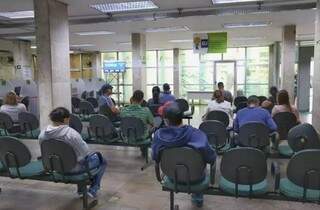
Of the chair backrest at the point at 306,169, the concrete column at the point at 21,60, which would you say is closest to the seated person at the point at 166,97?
the chair backrest at the point at 306,169

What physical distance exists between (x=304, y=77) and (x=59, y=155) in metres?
11.6

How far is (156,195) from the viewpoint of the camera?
3633 mm

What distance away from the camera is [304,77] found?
40.4ft

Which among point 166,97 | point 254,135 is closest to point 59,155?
point 254,135

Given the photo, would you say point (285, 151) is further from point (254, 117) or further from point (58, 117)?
point (58, 117)

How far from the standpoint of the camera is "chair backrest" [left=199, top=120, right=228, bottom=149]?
13.2 ft

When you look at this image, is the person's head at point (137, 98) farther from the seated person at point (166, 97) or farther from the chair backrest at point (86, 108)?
the chair backrest at point (86, 108)

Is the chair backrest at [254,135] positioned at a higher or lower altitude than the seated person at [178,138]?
lower

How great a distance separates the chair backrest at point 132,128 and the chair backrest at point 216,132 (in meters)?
0.90

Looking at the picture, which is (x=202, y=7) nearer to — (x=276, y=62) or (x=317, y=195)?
(x=317, y=195)

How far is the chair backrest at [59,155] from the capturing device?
9.49 ft

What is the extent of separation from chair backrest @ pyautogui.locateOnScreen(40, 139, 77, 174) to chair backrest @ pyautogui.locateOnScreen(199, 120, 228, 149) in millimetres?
1823

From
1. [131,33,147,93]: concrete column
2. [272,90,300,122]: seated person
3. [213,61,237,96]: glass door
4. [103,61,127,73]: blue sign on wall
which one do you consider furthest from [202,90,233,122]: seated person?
[213,61,237,96]: glass door

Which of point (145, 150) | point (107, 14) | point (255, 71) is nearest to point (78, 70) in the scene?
point (255, 71)
